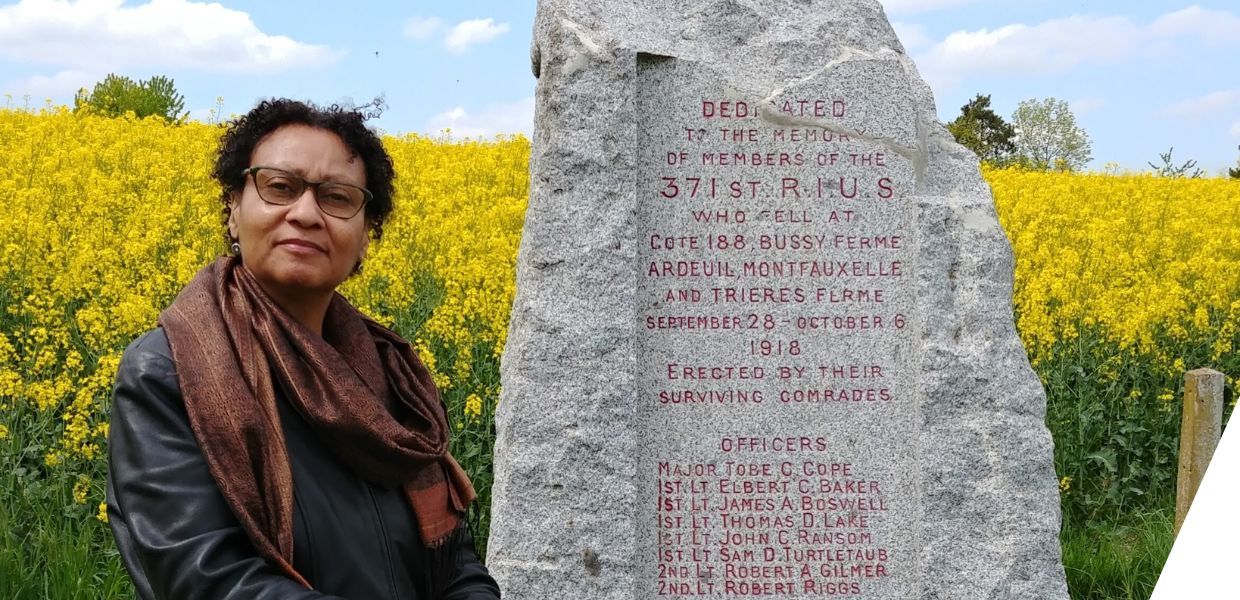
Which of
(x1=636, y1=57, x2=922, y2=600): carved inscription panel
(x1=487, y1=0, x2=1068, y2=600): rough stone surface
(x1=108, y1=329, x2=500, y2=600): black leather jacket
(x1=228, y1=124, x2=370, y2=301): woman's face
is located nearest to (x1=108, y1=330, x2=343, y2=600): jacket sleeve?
(x1=108, y1=329, x2=500, y2=600): black leather jacket

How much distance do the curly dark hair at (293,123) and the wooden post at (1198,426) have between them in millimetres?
5159

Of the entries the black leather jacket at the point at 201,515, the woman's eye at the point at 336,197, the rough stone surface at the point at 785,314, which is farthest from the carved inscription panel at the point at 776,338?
the black leather jacket at the point at 201,515

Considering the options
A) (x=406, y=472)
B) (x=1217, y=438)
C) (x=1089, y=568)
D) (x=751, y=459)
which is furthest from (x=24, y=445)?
(x=1217, y=438)

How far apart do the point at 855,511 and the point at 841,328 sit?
2.06 ft

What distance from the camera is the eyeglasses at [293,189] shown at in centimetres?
245

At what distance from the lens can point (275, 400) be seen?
7.55 feet

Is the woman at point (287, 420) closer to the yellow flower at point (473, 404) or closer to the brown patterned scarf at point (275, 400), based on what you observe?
the brown patterned scarf at point (275, 400)

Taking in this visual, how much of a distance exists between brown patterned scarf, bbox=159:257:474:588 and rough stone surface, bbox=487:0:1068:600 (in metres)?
1.36

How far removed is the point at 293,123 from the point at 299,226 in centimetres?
24

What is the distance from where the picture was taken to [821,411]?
4.19 metres

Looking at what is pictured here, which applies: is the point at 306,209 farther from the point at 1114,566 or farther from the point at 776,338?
the point at 1114,566

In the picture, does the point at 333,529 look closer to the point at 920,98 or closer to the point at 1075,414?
the point at 920,98

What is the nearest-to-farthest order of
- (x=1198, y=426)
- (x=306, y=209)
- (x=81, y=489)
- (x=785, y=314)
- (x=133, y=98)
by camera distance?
(x=306, y=209), (x=785, y=314), (x=81, y=489), (x=1198, y=426), (x=133, y=98)

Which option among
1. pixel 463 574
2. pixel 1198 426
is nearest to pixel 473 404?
pixel 463 574
